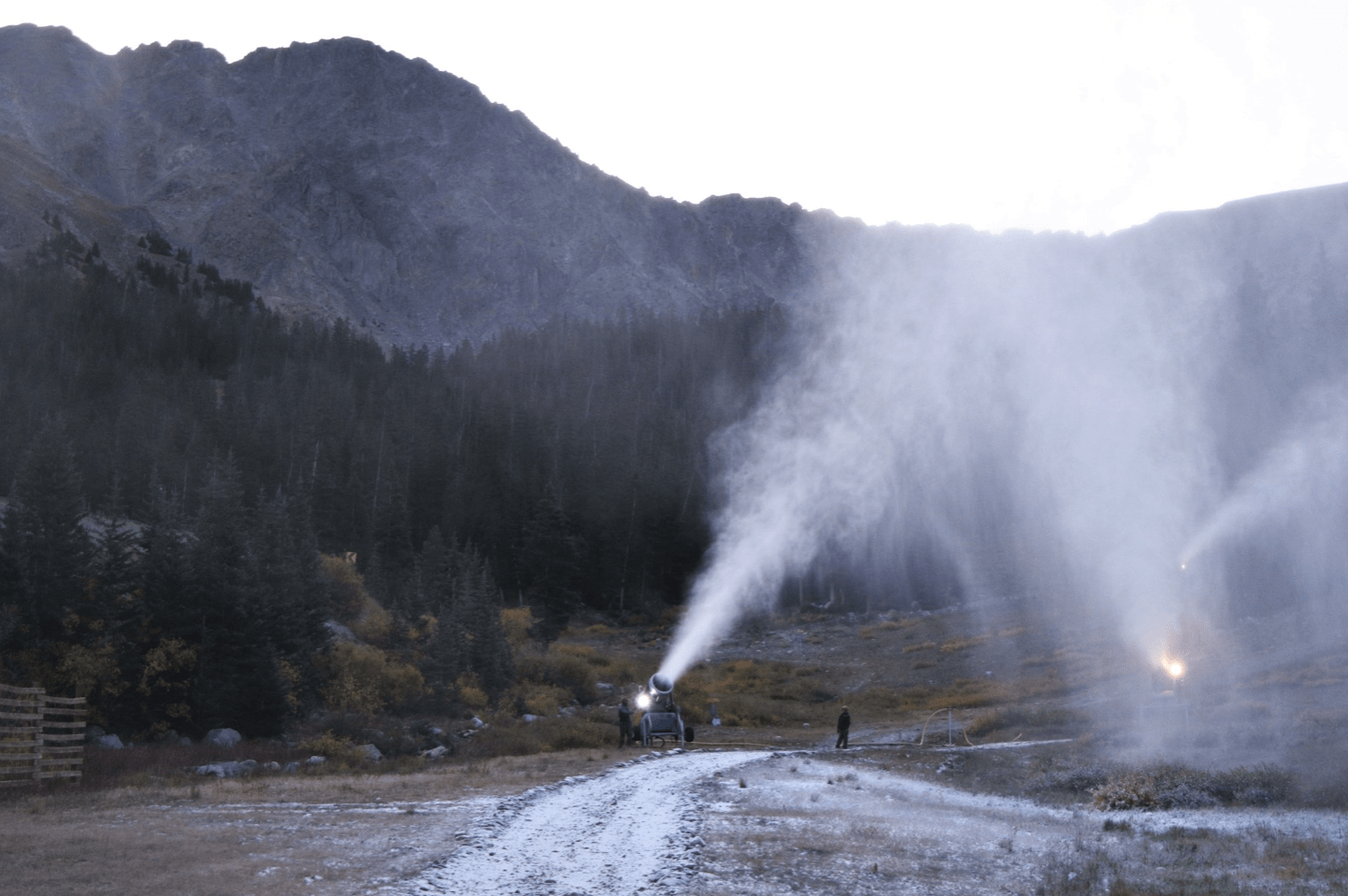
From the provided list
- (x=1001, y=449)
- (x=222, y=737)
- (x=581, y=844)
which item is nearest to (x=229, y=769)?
(x=222, y=737)

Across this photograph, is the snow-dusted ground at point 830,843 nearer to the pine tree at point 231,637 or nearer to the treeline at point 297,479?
the pine tree at point 231,637

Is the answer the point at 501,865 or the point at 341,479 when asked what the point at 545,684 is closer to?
the point at 501,865

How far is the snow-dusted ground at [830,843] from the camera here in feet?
43.8

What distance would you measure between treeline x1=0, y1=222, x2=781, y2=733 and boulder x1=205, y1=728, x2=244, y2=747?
3.28 ft

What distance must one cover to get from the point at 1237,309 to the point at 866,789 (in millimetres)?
127859

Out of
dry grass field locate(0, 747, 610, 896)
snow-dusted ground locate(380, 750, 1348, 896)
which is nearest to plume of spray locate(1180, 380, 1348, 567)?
snow-dusted ground locate(380, 750, 1348, 896)

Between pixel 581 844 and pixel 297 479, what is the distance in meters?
80.3

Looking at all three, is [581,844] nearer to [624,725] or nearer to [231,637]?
[624,725]

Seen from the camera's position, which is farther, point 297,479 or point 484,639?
point 297,479

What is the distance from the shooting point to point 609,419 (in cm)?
11775

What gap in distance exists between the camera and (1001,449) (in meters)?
107

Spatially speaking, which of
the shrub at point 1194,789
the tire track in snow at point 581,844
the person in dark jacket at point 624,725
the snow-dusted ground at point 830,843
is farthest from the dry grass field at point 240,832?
the shrub at point 1194,789

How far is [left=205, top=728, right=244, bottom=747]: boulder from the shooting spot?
3257 centimetres

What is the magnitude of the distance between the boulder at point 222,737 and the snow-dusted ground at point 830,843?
1625 cm
